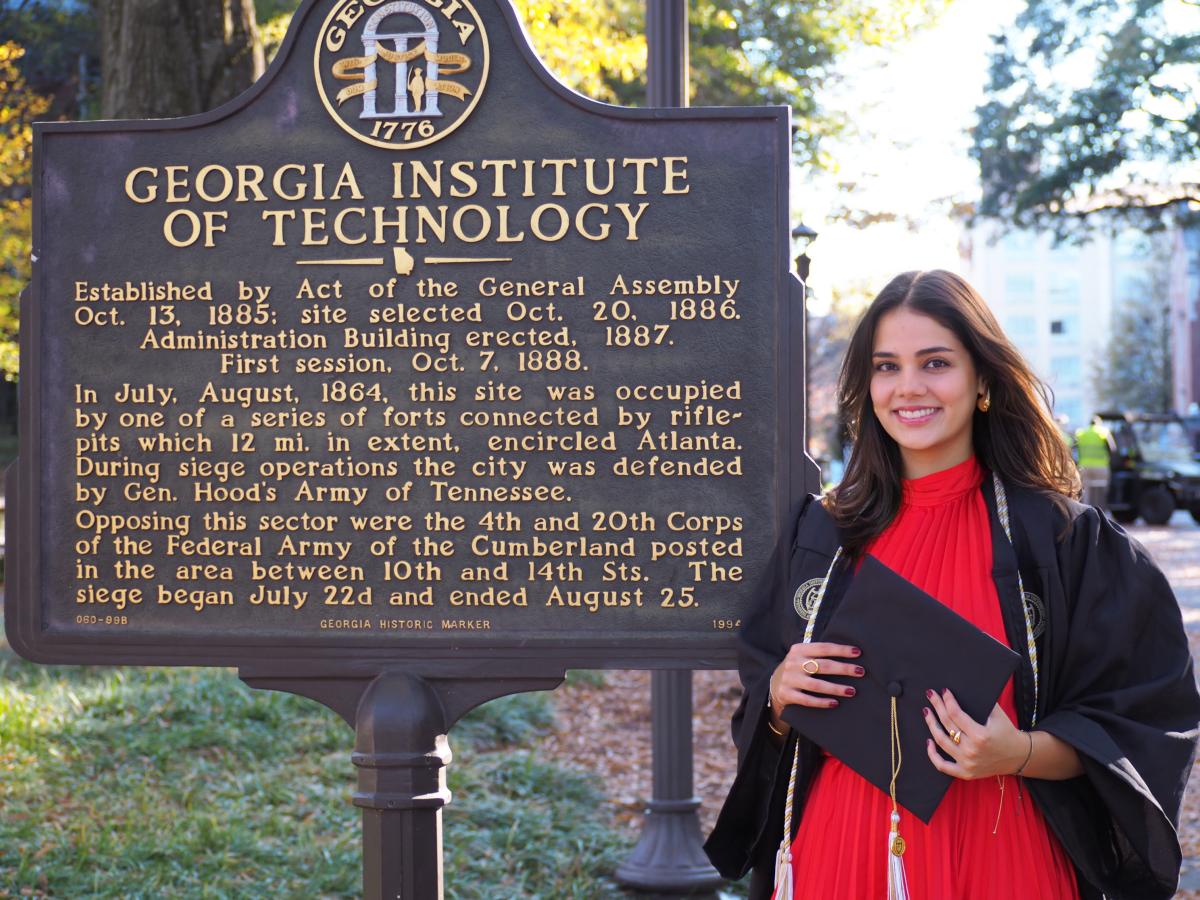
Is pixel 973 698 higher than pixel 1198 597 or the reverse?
higher

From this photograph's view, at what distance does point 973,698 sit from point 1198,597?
12960 mm

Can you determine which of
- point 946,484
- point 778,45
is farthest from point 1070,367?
point 946,484

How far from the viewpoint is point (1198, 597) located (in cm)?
1442

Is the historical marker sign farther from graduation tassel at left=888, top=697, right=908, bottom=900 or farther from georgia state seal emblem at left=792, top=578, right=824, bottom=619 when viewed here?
graduation tassel at left=888, top=697, right=908, bottom=900

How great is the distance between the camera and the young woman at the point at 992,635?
9.11ft

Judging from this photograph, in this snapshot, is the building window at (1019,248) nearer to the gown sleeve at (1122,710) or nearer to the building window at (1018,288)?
the building window at (1018,288)

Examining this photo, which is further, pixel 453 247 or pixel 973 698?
pixel 453 247

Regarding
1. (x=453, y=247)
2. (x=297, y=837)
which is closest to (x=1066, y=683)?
(x=453, y=247)

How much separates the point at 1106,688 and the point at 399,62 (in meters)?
2.33

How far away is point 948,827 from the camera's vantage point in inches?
111

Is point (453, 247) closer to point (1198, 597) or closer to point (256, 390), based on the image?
point (256, 390)

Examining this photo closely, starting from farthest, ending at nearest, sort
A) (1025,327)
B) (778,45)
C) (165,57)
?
1. (1025,327)
2. (778,45)
3. (165,57)

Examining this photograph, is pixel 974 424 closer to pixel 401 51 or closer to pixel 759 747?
pixel 759 747

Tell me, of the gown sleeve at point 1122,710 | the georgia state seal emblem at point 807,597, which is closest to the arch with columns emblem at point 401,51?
the georgia state seal emblem at point 807,597
